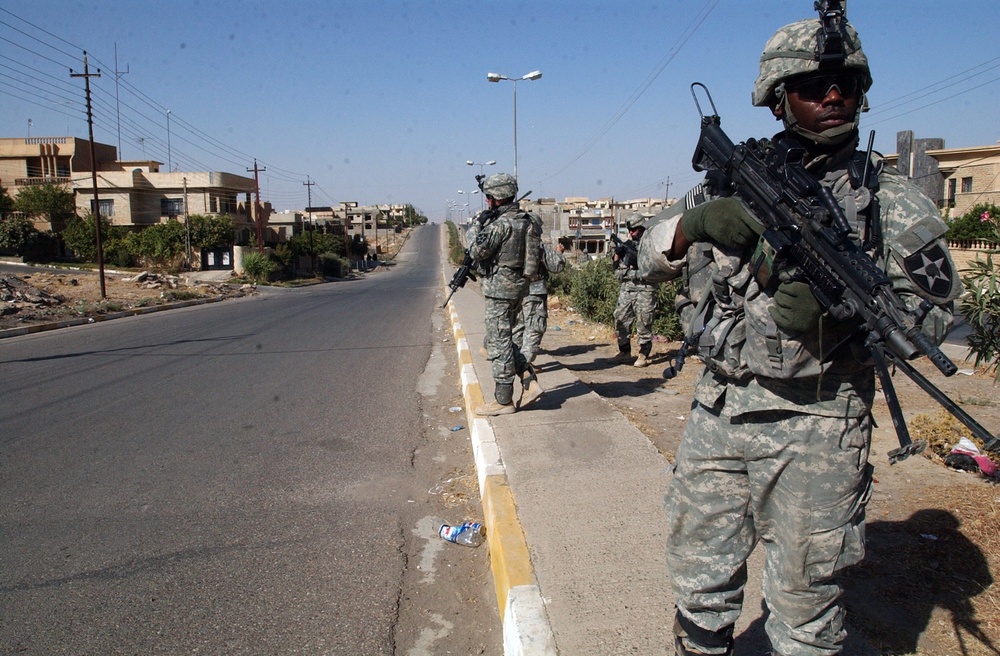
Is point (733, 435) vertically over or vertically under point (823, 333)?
under

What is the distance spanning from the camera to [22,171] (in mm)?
56594

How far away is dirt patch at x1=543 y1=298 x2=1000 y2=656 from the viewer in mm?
2605

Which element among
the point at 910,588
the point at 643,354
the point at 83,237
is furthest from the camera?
the point at 83,237

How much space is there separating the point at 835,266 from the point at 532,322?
5682mm

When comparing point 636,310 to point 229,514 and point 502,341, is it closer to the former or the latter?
point 502,341

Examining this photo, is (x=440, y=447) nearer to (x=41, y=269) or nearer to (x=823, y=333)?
(x=823, y=333)

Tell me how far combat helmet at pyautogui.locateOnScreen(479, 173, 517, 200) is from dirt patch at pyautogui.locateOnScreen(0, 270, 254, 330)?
12.2m

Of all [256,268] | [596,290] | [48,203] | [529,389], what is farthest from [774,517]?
[48,203]

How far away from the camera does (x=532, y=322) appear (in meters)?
7.34

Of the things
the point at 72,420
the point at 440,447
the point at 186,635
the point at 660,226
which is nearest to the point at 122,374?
the point at 72,420

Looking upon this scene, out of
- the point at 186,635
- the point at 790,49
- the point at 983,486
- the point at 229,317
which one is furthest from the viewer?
the point at 229,317

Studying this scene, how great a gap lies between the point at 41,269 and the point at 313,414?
3914cm

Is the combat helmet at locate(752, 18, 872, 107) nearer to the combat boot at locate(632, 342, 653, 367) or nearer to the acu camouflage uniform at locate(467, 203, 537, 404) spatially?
the acu camouflage uniform at locate(467, 203, 537, 404)

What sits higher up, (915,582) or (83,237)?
(83,237)
